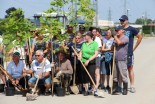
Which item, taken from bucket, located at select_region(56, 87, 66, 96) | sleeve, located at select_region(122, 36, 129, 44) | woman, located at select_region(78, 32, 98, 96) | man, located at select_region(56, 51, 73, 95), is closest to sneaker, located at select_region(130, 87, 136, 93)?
woman, located at select_region(78, 32, 98, 96)

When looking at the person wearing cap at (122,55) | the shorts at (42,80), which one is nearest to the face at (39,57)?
the shorts at (42,80)

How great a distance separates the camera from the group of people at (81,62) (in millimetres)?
9203

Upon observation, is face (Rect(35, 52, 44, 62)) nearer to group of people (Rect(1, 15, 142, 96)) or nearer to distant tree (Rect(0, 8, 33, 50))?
group of people (Rect(1, 15, 142, 96))

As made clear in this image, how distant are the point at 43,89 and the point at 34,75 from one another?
0.48m

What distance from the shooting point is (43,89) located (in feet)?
31.1

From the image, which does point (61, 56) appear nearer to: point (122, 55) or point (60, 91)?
point (60, 91)

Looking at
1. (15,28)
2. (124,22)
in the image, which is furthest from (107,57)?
(15,28)

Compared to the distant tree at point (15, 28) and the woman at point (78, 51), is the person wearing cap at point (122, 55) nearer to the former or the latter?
the woman at point (78, 51)

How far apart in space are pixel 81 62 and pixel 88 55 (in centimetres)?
24

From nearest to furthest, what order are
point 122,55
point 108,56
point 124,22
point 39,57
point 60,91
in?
point 39,57, point 60,91, point 122,55, point 124,22, point 108,56

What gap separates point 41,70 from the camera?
29.8 ft

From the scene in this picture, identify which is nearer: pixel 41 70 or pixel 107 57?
pixel 41 70

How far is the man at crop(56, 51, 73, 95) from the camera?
9.30 metres

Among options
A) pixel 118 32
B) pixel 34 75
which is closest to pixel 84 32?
pixel 118 32
